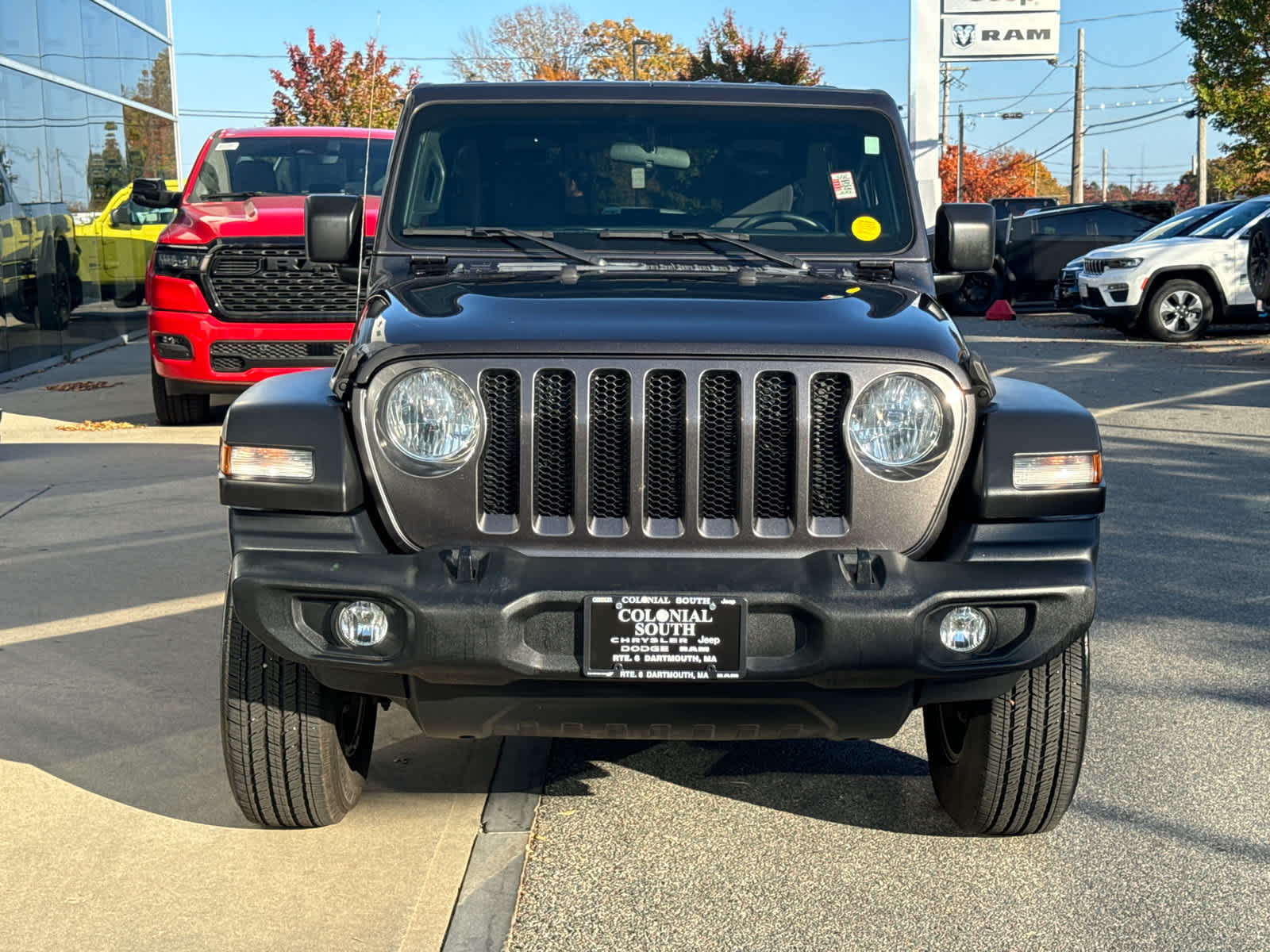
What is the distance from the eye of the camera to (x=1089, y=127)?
241 ft

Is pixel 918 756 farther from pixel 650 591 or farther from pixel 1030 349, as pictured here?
pixel 1030 349

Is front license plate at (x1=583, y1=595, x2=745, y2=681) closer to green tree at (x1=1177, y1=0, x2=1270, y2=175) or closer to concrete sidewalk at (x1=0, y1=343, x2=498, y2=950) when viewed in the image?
concrete sidewalk at (x1=0, y1=343, x2=498, y2=950)

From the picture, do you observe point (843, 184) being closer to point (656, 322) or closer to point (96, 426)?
point (656, 322)

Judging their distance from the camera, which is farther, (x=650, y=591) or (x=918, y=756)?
(x=918, y=756)

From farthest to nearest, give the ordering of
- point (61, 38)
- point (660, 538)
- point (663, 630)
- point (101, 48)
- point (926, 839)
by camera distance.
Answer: point (101, 48)
point (61, 38)
point (926, 839)
point (660, 538)
point (663, 630)

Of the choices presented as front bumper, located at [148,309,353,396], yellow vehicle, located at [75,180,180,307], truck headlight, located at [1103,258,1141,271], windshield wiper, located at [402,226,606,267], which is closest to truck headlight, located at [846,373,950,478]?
windshield wiper, located at [402,226,606,267]

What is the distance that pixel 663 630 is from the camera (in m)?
3.42

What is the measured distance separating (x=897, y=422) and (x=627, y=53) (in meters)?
58.9

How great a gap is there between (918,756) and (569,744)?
1118mm

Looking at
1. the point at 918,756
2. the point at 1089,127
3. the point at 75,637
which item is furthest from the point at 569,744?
the point at 1089,127

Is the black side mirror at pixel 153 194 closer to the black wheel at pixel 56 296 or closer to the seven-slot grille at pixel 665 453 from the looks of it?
the black wheel at pixel 56 296

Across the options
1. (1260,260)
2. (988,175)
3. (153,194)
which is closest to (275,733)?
(153,194)

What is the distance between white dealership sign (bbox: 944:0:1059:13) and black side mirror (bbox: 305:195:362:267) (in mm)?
32934

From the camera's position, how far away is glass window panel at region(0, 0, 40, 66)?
1554 cm
